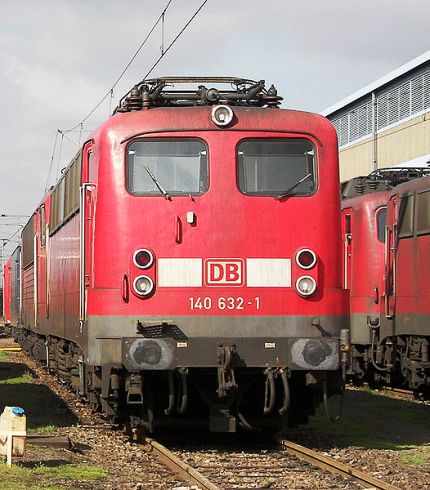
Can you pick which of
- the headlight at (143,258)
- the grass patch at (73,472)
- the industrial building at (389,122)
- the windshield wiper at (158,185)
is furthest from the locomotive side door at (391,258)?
the industrial building at (389,122)

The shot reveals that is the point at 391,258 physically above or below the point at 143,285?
above

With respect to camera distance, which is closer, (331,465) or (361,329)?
(331,465)

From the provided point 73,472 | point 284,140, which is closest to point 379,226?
point 284,140

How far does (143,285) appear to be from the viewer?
11148mm

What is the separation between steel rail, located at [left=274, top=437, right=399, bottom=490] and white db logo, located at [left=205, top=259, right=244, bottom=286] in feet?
5.92

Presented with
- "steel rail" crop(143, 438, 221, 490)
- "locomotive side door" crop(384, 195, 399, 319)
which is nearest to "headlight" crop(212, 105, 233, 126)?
"steel rail" crop(143, 438, 221, 490)

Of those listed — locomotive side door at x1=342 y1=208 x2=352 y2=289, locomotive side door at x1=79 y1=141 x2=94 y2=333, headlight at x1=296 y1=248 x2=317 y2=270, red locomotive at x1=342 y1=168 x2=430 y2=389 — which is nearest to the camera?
headlight at x1=296 y1=248 x2=317 y2=270

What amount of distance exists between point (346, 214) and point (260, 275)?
10266 millimetres

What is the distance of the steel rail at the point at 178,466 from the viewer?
9195 millimetres

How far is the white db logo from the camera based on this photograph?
11.3m

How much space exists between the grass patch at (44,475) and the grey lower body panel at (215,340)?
1205 mm

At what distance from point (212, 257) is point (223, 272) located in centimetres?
19

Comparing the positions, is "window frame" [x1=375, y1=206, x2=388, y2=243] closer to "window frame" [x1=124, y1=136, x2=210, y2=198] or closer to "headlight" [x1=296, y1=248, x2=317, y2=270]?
"headlight" [x1=296, y1=248, x2=317, y2=270]

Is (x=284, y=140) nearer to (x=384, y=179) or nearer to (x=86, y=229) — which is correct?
(x=86, y=229)
